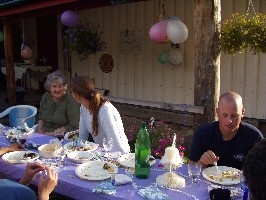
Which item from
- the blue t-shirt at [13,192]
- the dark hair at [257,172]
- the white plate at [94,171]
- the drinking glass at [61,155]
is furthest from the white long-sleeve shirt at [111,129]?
the dark hair at [257,172]

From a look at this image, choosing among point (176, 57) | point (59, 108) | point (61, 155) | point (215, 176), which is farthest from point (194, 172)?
point (176, 57)

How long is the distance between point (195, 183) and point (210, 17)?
2.55m

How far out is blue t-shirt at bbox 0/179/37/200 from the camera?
200cm

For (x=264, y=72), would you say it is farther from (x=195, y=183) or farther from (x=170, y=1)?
(x=195, y=183)

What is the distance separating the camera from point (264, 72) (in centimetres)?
630

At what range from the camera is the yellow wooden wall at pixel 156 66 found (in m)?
6.47

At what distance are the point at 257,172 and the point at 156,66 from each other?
22.2ft

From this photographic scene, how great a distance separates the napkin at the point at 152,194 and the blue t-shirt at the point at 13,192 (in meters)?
0.70

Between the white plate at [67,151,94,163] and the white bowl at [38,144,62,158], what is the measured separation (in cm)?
13

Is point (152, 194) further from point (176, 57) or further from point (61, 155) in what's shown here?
point (176, 57)

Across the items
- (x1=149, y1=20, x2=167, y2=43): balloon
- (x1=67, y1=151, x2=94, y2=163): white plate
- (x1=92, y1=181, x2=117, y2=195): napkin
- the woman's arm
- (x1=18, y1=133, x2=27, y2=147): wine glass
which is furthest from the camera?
(x1=149, y1=20, x2=167, y2=43): balloon

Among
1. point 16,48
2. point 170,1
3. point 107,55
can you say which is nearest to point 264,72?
point 170,1

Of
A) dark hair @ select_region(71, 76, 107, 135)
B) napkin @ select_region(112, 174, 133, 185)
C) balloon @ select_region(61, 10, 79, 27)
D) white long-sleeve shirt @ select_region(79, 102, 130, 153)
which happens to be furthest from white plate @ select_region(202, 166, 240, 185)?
balloon @ select_region(61, 10, 79, 27)

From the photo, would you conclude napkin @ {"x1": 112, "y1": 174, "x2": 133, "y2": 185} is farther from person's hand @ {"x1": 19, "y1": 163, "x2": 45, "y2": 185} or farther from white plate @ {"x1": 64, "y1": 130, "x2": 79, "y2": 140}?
white plate @ {"x1": 64, "y1": 130, "x2": 79, "y2": 140}
